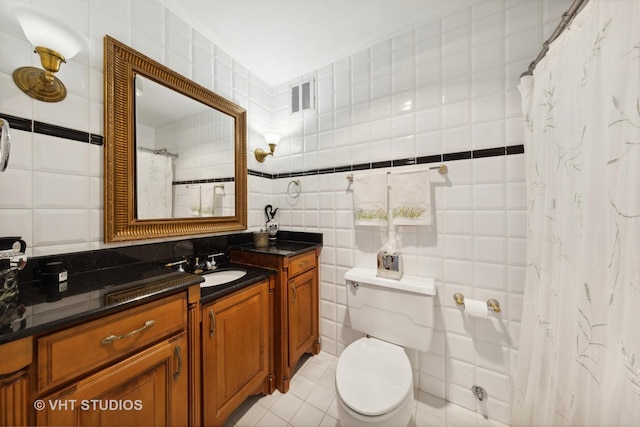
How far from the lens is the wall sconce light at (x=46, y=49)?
77 centimetres

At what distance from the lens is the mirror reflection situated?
121 centimetres

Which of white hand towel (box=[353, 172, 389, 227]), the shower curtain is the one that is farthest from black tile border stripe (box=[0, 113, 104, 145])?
the shower curtain

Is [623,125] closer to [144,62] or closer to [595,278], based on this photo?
[595,278]

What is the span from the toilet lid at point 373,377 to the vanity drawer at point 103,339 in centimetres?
79

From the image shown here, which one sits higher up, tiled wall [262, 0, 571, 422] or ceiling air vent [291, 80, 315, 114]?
ceiling air vent [291, 80, 315, 114]

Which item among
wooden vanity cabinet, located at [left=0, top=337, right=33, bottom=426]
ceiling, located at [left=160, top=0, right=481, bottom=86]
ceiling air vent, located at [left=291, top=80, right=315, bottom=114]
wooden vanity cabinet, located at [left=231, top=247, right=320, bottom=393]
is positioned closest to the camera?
wooden vanity cabinet, located at [left=0, top=337, right=33, bottom=426]

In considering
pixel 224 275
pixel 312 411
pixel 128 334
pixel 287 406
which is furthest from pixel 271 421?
pixel 128 334

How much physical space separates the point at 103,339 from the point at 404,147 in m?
1.68

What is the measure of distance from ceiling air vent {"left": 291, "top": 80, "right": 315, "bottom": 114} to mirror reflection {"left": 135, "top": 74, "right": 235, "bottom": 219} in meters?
0.56

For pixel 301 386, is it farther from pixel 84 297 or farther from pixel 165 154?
pixel 165 154

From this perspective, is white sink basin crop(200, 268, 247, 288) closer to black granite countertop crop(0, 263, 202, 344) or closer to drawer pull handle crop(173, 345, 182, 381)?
black granite countertop crop(0, 263, 202, 344)

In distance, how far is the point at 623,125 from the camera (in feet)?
1.82

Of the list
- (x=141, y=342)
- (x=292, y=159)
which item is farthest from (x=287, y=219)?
(x=141, y=342)

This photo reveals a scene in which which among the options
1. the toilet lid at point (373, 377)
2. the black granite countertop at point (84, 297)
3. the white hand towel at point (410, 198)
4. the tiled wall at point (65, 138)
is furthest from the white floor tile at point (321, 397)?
the tiled wall at point (65, 138)
